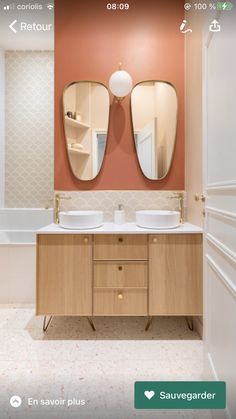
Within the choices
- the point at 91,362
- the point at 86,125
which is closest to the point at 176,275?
the point at 91,362

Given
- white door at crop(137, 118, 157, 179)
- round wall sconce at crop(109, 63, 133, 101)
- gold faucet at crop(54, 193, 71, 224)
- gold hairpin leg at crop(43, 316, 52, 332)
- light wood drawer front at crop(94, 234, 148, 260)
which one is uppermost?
round wall sconce at crop(109, 63, 133, 101)

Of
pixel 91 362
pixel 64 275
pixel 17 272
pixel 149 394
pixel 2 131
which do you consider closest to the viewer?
pixel 149 394

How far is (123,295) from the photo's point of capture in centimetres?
160

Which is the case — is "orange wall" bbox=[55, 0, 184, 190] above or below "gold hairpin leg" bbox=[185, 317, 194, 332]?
above

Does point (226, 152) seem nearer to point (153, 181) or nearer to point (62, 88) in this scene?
point (153, 181)

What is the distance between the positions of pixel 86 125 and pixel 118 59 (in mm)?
594

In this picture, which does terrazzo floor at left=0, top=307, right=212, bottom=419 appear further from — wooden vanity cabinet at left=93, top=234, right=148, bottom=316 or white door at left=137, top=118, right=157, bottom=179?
white door at left=137, top=118, right=157, bottom=179

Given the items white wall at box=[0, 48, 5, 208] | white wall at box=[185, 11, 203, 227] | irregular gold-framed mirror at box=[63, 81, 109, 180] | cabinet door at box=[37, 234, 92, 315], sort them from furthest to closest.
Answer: white wall at box=[0, 48, 5, 208] → irregular gold-framed mirror at box=[63, 81, 109, 180] → white wall at box=[185, 11, 203, 227] → cabinet door at box=[37, 234, 92, 315]

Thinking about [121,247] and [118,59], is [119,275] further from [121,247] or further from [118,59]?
[118,59]

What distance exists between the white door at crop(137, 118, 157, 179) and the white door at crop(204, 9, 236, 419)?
0.82m

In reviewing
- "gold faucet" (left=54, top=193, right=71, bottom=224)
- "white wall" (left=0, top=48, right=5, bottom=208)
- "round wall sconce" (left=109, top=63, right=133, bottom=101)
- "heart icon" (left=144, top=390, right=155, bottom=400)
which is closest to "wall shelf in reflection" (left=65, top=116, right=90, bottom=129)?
"round wall sconce" (left=109, top=63, right=133, bottom=101)

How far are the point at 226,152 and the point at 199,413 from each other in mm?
Result: 1118

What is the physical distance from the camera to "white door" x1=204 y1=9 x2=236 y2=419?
2.82 ft

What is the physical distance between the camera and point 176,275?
1.60 metres
